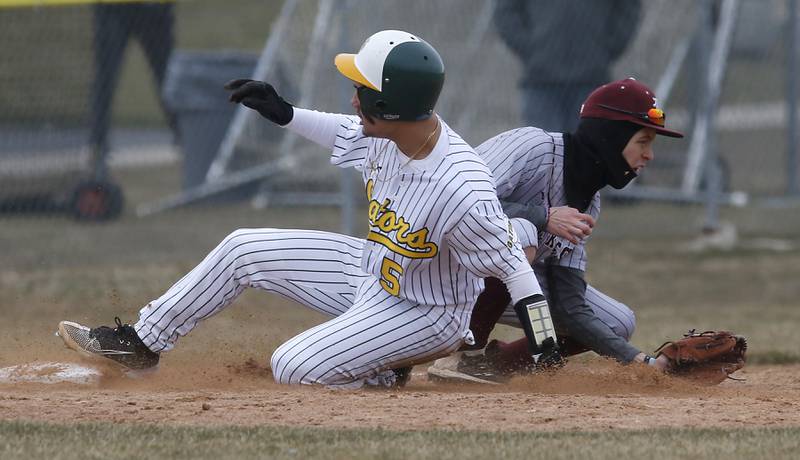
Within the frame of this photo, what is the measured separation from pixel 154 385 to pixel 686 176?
6.48 m

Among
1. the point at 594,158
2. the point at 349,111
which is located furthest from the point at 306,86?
the point at 594,158

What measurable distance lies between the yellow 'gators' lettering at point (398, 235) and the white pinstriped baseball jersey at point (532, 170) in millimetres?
554

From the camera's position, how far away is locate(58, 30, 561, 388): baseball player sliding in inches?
182

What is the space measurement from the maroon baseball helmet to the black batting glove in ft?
3.98

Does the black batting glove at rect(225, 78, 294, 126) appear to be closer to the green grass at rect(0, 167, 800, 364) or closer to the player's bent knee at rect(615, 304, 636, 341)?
the green grass at rect(0, 167, 800, 364)

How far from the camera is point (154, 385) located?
5.11 metres

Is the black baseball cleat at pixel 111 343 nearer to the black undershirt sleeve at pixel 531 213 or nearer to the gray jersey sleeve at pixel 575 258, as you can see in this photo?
the black undershirt sleeve at pixel 531 213

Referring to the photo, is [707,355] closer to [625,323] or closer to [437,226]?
[625,323]

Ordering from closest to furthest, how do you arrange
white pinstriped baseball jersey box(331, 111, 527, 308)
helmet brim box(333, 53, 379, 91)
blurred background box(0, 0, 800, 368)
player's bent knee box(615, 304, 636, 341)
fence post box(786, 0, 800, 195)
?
white pinstriped baseball jersey box(331, 111, 527, 308) < helmet brim box(333, 53, 379, 91) < player's bent knee box(615, 304, 636, 341) < blurred background box(0, 0, 800, 368) < fence post box(786, 0, 800, 195)

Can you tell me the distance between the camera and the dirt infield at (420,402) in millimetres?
4336

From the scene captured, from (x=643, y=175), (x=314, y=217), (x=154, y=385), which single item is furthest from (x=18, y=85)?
(x=154, y=385)

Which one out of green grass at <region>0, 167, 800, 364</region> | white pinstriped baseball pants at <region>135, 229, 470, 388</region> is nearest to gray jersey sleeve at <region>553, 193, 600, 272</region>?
white pinstriped baseball pants at <region>135, 229, 470, 388</region>

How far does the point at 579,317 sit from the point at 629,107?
0.87 m

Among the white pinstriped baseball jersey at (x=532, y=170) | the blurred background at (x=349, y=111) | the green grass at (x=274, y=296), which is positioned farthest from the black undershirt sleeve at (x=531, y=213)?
the blurred background at (x=349, y=111)
